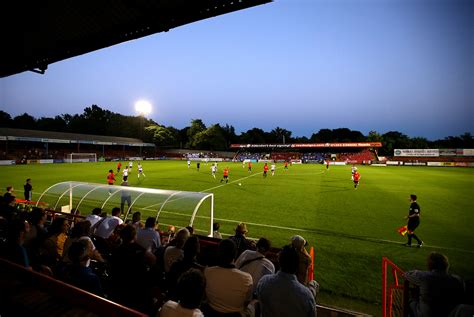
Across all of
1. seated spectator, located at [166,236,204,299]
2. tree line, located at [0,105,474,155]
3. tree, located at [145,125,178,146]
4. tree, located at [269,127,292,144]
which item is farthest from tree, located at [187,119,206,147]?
seated spectator, located at [166,236,204,299]

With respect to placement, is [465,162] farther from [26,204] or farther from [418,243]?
[26,204]

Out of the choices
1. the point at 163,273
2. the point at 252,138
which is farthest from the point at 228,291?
the point at 252,138

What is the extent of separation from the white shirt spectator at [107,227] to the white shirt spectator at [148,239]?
6.12 ft

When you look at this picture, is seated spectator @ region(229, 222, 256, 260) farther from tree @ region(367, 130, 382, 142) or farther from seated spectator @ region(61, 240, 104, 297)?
tree @ region(367, 130, 382, 142)

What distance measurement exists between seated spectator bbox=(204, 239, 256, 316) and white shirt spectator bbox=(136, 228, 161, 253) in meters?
3.01

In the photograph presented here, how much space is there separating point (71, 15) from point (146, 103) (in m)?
69.5

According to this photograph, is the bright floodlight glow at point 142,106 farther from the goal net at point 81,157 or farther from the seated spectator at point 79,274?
the seated spectator at point 79,274

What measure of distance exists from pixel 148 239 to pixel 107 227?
2.18m

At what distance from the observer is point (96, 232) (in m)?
7.33

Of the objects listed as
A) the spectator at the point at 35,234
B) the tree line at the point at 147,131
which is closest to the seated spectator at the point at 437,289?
the spectator at the point at 35,234

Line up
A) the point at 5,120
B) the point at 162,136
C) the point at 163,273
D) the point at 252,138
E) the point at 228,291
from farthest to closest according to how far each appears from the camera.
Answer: the point at 252,138 < the point at 162,136 < the point at 5,120 < the point at 163,273 < the point at 228,291

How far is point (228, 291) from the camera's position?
315 cm

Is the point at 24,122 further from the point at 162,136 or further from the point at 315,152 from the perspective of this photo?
the point at 315,152

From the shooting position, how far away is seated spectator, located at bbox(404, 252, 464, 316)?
12.0 ft
